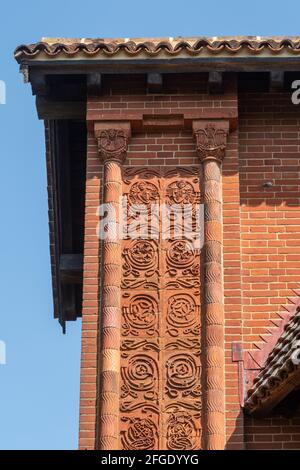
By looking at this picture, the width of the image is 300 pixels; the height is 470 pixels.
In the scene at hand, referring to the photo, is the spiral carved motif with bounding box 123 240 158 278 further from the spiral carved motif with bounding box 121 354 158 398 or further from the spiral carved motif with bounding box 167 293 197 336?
the spiral carved motif with bounding box 121 354 158 398

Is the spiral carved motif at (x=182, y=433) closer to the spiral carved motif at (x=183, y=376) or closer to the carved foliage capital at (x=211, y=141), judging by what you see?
the spiral carved motif at (x=183, y=376)

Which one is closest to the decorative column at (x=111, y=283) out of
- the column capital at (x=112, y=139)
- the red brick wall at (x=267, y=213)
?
the column capital at (x=112, y=139)

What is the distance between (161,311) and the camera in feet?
44.4

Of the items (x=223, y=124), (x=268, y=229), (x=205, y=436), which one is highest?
(x=223, y=124)

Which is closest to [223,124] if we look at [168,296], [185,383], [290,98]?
[290,98]

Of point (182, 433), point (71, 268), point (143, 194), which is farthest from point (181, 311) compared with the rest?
point (71, 268)

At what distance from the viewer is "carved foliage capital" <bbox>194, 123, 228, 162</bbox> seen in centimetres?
1427

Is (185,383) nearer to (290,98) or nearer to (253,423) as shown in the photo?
(253,423)

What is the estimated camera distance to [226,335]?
43.9 feet

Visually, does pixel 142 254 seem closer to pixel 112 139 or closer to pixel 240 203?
pixel 240 203

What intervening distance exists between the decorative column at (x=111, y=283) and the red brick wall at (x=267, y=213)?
1.24 meters

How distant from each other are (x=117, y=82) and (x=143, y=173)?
42.4 inches

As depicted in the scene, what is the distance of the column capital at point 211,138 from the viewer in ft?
46.8

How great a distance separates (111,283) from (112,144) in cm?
159
